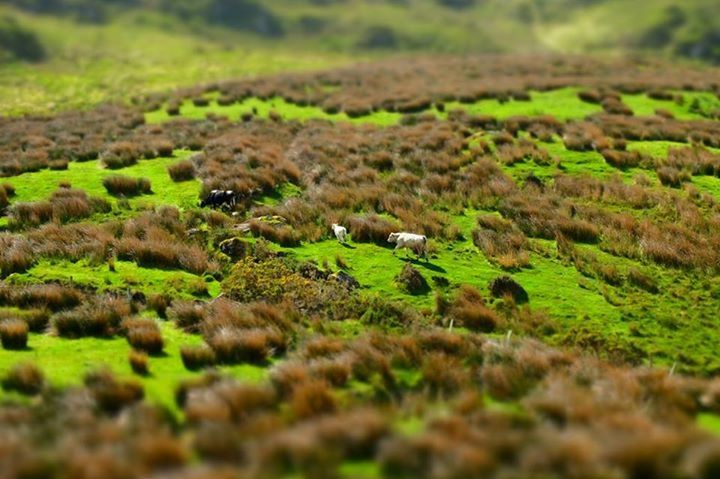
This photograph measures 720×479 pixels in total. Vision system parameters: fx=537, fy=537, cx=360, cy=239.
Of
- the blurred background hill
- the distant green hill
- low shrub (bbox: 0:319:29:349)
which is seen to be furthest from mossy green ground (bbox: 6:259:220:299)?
the distant green hill

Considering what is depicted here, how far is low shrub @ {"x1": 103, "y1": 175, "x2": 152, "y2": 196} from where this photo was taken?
18344mm

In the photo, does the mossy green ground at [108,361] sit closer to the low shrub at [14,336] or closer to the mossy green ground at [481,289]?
the mossy green ground at [481,289]

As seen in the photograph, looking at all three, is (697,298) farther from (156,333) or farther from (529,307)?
(156,333)

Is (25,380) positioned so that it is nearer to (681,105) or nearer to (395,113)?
(395,113)

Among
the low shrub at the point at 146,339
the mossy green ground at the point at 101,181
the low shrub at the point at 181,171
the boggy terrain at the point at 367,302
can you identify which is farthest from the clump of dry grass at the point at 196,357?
the low shrub at the point at 181,171

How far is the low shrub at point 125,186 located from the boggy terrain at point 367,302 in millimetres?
71

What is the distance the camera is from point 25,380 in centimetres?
783

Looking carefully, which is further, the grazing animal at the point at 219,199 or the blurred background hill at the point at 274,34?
the blurred background hill at the point at 274,34

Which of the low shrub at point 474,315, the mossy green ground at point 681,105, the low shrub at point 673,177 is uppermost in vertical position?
the mossy green ground at point 681,105

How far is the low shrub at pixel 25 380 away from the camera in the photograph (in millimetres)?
7824

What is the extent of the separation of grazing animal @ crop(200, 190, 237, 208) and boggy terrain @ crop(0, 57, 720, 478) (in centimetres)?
52

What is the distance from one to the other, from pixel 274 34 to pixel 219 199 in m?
154

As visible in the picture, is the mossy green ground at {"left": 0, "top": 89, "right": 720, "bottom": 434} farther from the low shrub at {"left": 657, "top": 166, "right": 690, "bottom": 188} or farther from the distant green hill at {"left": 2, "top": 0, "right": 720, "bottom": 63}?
the distant green hill at {"left": 2, "top": 0, "right": 720, "bottom": 63}

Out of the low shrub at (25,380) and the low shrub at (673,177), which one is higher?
the low shrub at (673,177)
